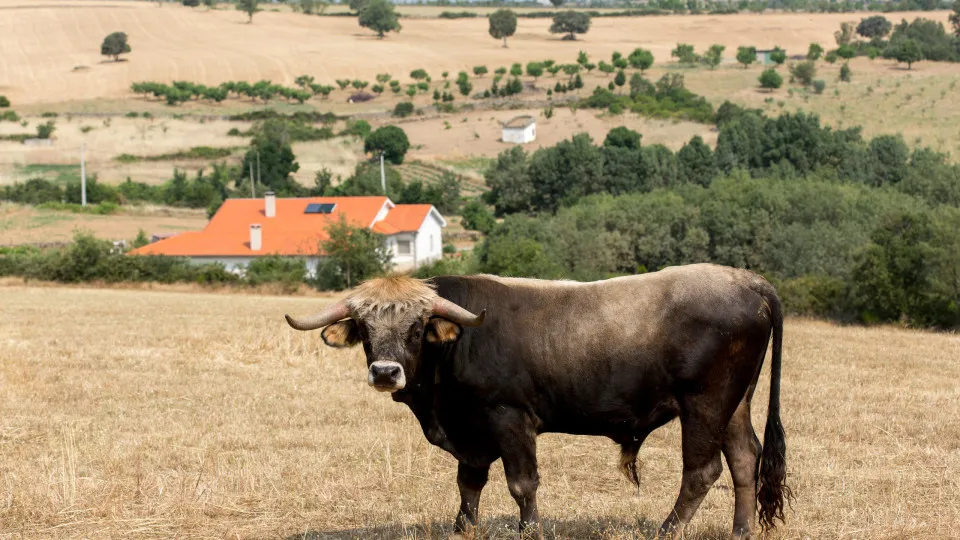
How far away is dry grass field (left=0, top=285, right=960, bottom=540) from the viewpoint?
33.9ft

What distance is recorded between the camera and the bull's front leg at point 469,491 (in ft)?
31.4

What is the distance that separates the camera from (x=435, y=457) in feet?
43.6

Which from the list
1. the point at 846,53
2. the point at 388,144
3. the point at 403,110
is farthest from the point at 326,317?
the point at 846,53

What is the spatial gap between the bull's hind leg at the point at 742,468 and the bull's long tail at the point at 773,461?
0.09m

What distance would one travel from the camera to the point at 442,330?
8828mm

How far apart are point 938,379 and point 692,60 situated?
16753 centimetres

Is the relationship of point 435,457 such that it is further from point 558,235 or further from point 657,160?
point 657,160

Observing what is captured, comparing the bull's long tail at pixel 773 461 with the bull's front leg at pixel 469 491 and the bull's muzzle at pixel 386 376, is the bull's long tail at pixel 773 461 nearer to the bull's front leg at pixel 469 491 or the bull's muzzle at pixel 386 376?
the bull's front leg at pixel 469 491

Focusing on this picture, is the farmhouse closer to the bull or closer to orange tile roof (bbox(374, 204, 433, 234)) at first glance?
orange tile roof (bbox(374, 204, 433, 234))

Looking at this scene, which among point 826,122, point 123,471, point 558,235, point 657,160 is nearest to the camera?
point 123,471

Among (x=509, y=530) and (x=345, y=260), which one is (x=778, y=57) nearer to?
(x=345, y=260)

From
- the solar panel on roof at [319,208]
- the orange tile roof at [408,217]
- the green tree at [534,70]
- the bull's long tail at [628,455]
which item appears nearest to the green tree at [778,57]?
the green tree at [534,70]

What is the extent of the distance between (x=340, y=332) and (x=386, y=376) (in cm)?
82

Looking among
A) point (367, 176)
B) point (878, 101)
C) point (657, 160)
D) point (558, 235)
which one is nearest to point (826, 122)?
point (878, 101)
